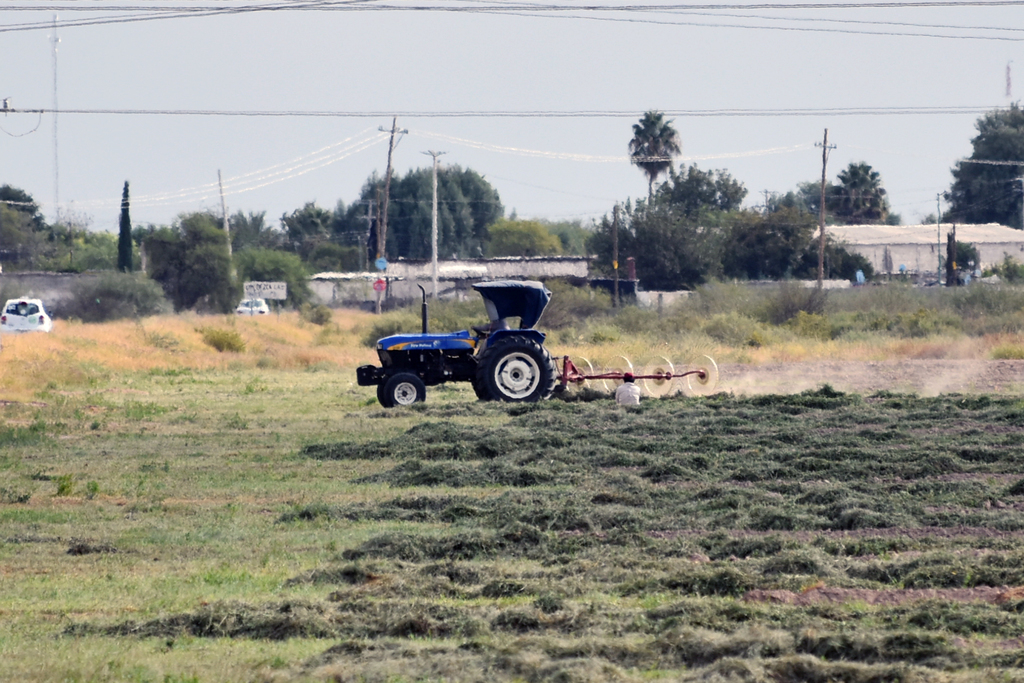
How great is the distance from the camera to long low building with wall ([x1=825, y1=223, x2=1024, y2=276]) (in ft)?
284

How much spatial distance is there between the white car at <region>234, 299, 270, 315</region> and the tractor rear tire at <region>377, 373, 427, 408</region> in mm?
50036

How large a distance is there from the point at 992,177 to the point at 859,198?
14.2 m

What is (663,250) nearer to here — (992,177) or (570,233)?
(992,177)

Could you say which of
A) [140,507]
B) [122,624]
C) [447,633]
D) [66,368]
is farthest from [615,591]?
[66,368]

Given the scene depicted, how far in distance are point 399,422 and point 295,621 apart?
1280 centimetres

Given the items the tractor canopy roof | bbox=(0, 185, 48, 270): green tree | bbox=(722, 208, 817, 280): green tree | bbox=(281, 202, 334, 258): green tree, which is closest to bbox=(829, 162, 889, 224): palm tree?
bbox=(722, 208, 817, 280): green tree

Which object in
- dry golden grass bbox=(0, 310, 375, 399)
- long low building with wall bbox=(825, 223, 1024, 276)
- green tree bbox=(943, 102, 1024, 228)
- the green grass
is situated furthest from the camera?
green tree bbox=(943, 102, 1024, 228)

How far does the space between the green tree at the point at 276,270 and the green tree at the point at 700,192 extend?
26050 millimetres

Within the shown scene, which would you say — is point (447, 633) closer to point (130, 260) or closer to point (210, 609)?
point (210, 609)

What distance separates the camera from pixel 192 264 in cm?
6625

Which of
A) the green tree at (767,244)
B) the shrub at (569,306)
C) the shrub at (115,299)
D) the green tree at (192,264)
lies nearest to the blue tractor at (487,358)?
the shrub at (569,306)

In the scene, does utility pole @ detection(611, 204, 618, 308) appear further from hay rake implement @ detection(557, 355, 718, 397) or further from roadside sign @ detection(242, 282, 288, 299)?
hay rake implement @ detection(557, 355, 718, 397)

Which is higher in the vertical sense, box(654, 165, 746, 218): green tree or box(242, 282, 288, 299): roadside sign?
box(654, 165, 746, 218): green tree

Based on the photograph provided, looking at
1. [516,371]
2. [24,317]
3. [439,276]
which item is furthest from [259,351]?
[439,276]
